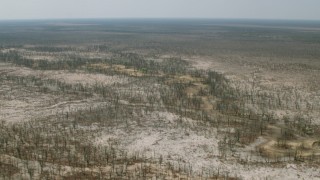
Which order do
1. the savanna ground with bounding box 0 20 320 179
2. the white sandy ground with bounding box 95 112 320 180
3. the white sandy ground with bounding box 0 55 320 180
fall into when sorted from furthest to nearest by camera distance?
the savanna ground with bounding box 0 20 320 179 < the white sandy ground with bounding box 0 55 320 180 < the white sandy ground with bounding box 95 112 320 180

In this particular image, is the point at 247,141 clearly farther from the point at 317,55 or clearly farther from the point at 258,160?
the point at 317,55

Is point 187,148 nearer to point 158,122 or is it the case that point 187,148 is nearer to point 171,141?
point 171,141

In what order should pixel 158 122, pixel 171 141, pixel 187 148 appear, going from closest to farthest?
pixel 187 148
pixel 171 141
pixel 158 122

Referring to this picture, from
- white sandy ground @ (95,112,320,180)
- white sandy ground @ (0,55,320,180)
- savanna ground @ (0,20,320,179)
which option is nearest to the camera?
white sandy ground @ (95,112,320,180)

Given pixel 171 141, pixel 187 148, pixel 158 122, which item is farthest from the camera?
pixel 158 122

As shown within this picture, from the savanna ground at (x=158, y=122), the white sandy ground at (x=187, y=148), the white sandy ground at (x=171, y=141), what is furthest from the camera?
the savanna ground at (x=158, y=122)

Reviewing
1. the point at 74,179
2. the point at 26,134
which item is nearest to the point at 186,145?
Answer: the point at 74,179

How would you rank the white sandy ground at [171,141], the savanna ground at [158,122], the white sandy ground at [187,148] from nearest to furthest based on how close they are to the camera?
the white sandy ground at [187,148], the white sandy ground at [171,141], the savanna ground at [158,122]

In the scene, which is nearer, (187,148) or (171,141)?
(187,148)

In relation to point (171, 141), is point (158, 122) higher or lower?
higher

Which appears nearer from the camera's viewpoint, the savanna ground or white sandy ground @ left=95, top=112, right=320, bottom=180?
white sandy ground @ left=95, top=112, right=320, bottom=180

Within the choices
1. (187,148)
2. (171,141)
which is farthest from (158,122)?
(187,148)
